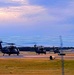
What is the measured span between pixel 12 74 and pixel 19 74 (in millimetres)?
510

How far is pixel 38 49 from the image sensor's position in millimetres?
97562

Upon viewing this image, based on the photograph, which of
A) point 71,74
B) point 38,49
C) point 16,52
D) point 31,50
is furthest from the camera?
point 31,50

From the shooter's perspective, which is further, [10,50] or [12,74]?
[10,50]

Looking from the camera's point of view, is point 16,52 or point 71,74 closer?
point 71,74

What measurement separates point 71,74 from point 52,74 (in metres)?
1.35

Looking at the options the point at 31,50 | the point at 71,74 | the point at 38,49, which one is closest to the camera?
the point at 71,74

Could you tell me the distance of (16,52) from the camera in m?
79.6

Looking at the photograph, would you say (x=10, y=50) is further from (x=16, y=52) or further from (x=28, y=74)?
(x=28, y=74)

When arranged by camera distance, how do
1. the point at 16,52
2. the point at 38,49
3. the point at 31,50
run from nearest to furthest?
the point at 16,52 < the point at 38,49 < the point at 31,50

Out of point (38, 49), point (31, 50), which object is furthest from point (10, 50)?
point (31, 50)

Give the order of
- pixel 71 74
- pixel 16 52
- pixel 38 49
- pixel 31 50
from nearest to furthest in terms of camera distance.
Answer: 1. pixel 71 74
2. pixel 16 52
3. pixel 38 49
4. pixel 31 50

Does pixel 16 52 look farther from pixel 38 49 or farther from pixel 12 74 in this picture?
pixel 12 74

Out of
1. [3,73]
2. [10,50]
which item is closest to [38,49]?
[10,50]

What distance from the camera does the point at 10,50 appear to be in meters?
81.1
